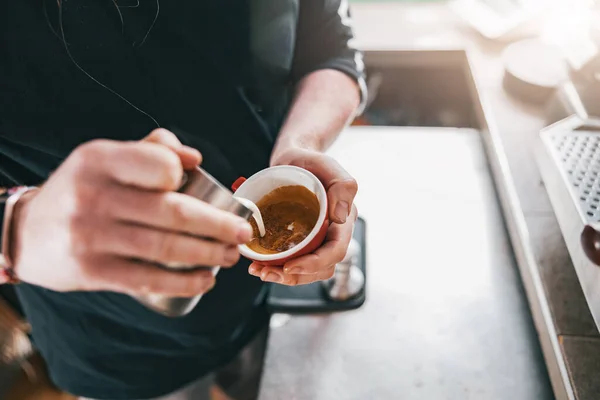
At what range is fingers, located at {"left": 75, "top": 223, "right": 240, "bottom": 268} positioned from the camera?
0.44 meters

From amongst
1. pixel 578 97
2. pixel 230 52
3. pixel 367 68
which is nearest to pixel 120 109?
pixel 230 52

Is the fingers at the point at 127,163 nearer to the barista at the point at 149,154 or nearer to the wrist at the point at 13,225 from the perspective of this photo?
the barista at the point at 149,154

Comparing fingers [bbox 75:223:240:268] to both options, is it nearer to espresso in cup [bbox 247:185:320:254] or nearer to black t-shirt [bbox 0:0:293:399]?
black t-shirt [bbox 0:0:293:399]

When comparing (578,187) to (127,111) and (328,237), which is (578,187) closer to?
(328,237)

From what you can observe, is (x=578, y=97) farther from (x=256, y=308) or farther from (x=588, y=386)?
(x=256, y=308)

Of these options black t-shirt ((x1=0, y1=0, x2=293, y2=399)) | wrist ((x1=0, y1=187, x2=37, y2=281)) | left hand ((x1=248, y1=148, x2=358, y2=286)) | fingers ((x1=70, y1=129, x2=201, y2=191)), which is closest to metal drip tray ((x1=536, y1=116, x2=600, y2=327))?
left hand ((x1=248, y1=148, x2=358, y2=286))

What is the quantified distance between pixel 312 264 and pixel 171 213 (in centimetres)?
28

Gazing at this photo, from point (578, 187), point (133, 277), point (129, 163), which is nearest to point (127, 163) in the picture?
point (129, 163)

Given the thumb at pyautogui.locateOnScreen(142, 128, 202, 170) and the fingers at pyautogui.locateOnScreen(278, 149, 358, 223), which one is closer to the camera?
the thumb at pyautogui.locateOnScreen(142, 128, 202, 170)

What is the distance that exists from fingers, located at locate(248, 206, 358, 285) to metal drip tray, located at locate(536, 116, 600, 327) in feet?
1.59

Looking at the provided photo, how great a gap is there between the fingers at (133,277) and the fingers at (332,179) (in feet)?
0.88

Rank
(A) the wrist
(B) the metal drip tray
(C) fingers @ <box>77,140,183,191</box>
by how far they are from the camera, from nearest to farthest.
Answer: (C) fingers @ <box>77,140,183,191</box> < (A) the wrist < (B) the metal drip tray

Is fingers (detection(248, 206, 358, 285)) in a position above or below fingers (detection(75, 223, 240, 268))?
below

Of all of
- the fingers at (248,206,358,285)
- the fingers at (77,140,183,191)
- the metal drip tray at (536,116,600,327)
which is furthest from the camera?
the metal drip tray at (536,116,600,327)
